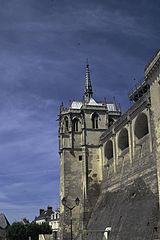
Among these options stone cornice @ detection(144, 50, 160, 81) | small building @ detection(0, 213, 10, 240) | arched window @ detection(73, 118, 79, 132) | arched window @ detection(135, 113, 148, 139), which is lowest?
small building @ detection(0, 213, 10, 240)

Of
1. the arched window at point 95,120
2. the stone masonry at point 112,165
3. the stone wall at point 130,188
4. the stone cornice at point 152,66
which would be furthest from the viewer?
the arched window at point 95,120

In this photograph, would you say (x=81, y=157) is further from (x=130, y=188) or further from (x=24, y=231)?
(x=24, y=231)

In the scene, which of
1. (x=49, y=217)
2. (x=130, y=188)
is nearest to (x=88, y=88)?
(x=130, y=188)

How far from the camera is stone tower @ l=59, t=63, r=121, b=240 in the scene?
148 ft

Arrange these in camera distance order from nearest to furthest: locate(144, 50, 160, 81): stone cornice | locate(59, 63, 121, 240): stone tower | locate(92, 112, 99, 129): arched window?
locate(144, 50, 160, 81): stone cornice, locate(59, 63, 121, 240): stone tower, locate(92, 112, 99, 129): arched window

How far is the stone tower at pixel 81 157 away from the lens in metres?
45.2

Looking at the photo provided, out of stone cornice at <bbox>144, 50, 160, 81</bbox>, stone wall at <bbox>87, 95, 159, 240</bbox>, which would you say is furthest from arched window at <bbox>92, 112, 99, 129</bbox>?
stone cornice at <bbox>144, 50, 160, 81</bbox>

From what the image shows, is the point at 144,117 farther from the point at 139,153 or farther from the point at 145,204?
the point at 145,204

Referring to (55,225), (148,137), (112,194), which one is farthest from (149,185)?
(55,225)

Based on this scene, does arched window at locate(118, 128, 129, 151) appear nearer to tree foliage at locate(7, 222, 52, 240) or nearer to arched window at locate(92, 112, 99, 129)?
arched window at locate(92, 112, 99, 129)

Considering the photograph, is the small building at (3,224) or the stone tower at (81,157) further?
the small building at (3,224)

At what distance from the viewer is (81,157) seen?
4759 centimetres

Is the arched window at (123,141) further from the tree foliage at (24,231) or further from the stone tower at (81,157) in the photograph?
the tree foliage at (24,231)

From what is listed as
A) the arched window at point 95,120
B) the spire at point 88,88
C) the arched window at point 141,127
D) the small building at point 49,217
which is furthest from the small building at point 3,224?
the arched window at point 141,127
